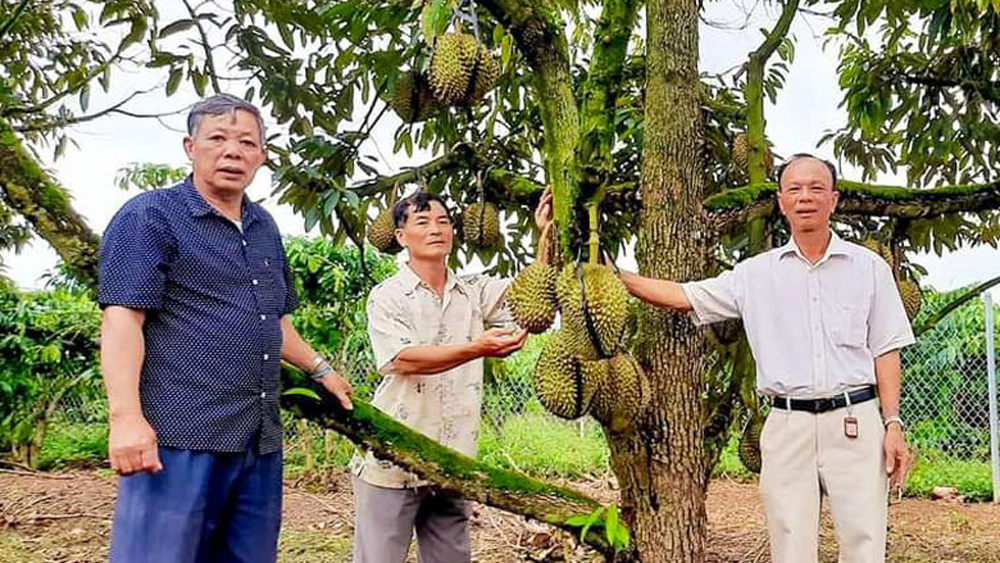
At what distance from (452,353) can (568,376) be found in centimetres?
42

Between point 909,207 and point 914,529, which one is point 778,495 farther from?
point 914,529

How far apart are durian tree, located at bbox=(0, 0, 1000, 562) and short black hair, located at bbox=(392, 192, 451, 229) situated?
123mm

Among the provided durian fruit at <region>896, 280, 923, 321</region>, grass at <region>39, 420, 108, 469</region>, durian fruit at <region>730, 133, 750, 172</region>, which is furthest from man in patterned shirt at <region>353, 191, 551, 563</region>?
grass at <region>39, 420, 108, 469</region>

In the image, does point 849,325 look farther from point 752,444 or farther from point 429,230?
point 429,230

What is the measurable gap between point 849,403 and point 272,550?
→ 1415 mm

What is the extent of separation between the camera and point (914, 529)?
5305mm

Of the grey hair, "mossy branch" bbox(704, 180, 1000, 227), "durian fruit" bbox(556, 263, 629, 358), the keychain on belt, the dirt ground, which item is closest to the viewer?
the grey hair

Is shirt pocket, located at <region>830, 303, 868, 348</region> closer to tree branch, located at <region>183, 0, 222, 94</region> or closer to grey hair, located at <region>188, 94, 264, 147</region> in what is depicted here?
grey hair, located at <region>188, 94, 264, 147</region>

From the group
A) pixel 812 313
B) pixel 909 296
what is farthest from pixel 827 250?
pixel 909 296

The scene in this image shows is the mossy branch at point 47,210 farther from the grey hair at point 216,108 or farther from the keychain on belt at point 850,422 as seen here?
the keychain on belt at point 850,422

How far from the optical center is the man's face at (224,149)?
1890mm

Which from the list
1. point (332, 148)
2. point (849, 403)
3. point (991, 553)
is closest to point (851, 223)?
point (849, 403)

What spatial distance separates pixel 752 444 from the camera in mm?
2896

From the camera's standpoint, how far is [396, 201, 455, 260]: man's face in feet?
8.66
